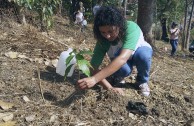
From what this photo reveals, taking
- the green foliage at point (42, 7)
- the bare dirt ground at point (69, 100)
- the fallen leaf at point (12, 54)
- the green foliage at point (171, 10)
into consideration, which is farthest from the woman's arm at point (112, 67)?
the green foliage at point (171, 10)

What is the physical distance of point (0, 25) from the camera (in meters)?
4.89

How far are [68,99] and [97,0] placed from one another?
15610mm

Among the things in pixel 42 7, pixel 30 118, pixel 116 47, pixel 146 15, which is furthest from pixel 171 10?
pixel 30 118

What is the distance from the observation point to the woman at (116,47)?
261 cm

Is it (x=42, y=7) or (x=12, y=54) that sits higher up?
(x=42, y=7)

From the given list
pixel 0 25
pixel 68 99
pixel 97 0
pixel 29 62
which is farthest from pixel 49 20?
pixel 97 0

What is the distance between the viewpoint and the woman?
2.61 m

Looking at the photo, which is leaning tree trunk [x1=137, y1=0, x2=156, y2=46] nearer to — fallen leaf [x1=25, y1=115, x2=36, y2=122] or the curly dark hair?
the curly dark hair

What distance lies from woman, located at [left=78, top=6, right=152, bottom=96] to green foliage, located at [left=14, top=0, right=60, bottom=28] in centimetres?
231

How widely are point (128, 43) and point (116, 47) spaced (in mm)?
363

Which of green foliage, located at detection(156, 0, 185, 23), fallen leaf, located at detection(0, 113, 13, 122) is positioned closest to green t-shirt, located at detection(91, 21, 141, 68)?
fallen leaf, located at detection(0, 113, 13, 122)

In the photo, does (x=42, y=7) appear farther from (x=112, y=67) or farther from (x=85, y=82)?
(x=85, y=82)

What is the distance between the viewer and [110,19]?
8.73 ft

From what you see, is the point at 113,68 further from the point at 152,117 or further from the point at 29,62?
the point at 29,62
